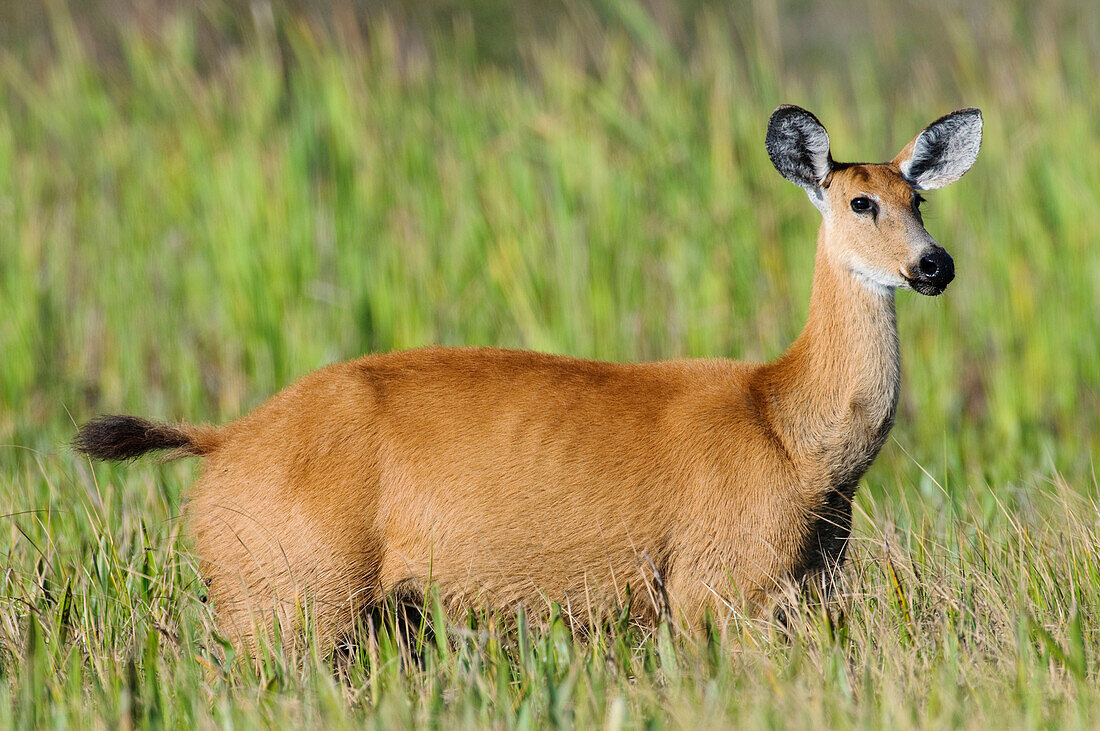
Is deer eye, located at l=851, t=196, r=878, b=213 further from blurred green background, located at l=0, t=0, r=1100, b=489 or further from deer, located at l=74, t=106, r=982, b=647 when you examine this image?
blurred green background, located at l=0, t=0, r=1100, b=489

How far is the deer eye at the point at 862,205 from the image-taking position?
393 cm

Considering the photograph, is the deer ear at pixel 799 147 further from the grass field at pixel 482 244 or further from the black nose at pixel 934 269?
the grass field at pixel 482 244

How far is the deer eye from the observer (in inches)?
155

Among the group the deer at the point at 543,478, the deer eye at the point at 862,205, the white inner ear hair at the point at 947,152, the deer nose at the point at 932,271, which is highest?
the white inner ear hair at the point at 947,152

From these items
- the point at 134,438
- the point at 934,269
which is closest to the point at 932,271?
the point at 934,269

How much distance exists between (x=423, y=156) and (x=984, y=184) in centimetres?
319

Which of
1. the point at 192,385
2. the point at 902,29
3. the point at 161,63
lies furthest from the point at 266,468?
the point at 902,29

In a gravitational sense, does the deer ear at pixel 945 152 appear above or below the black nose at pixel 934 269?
above

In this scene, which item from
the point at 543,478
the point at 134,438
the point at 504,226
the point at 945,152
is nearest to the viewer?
the point at 543,478

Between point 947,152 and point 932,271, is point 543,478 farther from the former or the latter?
point 947,152

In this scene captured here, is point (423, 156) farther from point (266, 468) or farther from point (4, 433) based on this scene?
point (266, 468)

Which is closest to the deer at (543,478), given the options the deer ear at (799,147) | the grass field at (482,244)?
the deer ear at (799,147)

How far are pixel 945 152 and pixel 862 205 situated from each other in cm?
54

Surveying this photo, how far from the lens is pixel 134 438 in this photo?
3791mm
